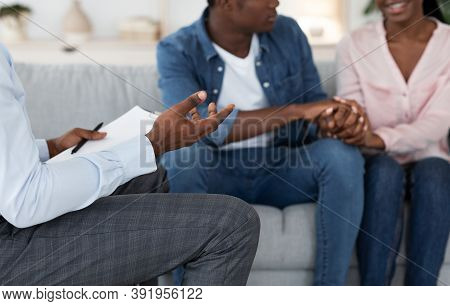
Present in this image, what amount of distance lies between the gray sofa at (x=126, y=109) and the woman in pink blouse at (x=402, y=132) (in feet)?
0.24

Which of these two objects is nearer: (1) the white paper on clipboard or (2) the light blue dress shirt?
(2) the light blue dress shirt

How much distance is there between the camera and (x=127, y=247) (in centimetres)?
89

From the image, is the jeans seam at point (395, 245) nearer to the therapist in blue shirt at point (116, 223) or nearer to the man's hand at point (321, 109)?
the man's hand at point (321, 109)

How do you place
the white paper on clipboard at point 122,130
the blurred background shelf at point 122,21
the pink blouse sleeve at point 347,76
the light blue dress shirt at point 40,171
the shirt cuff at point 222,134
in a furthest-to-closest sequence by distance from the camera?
the blurred background shelf at point 122,21 → the pink blouse sleeve at point 347,76 → the shirt cuff at point 222,134 → the white paper on clipboard at point 122,130 → the light blue dress shirt at point 40,171

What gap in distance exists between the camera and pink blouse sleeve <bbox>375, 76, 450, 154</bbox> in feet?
4.77

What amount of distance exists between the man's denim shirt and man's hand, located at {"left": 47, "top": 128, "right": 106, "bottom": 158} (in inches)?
13.7

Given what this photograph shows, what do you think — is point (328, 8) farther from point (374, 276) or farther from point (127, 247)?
point (127, 247)

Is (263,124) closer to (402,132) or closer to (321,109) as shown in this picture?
(321,109)

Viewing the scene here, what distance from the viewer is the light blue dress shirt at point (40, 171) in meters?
0.77

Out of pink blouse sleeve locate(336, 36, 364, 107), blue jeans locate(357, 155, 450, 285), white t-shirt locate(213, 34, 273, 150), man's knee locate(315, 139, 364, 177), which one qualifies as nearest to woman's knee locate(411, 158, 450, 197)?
blue jeans locate(357, 155, 450, 285)

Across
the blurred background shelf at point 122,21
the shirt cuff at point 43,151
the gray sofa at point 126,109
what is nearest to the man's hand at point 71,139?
the shirt cuff at point 43,151

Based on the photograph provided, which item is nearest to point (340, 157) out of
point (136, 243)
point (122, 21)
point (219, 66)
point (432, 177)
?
point (432, 177)

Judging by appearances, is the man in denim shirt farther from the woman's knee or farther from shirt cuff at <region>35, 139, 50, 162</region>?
shirt cuff at <region>35, 139, 50, 162</region>
